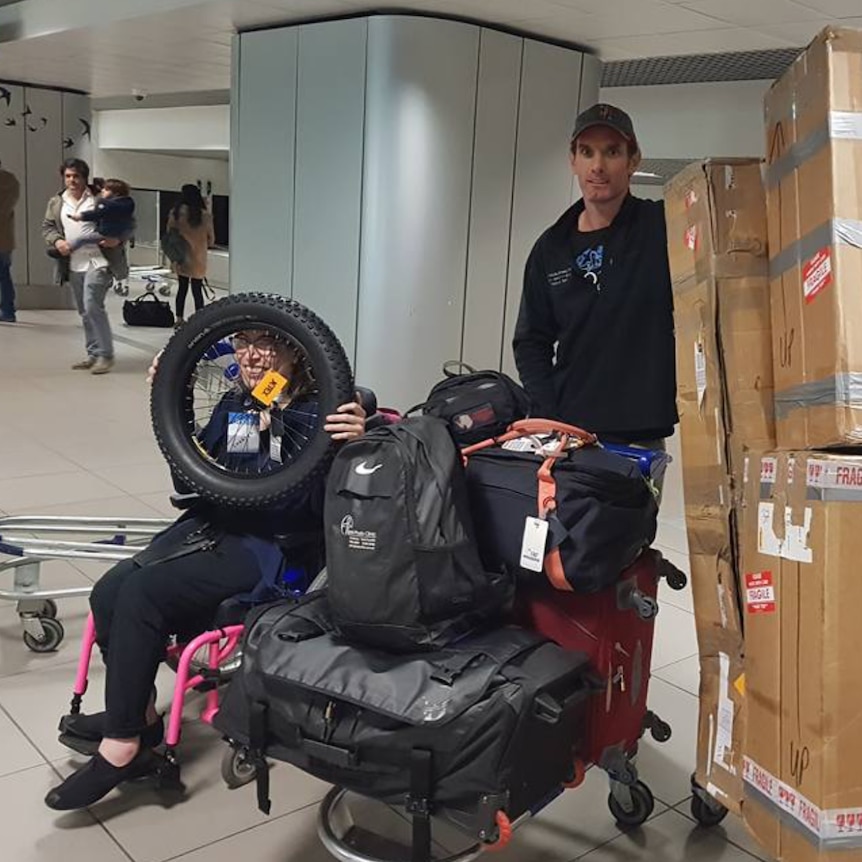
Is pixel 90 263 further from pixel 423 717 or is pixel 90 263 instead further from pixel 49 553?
pixel 423 717

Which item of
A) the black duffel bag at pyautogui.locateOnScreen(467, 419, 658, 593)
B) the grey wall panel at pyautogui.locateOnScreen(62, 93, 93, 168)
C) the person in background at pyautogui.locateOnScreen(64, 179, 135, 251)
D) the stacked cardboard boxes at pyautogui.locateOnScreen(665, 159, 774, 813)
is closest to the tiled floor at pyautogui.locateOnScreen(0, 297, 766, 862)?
the stacked cardboard boxes at pyautogui.locateOnScreen(665, 159, 774, 813)

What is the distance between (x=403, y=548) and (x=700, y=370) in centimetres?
63

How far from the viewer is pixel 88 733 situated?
220 centimetres

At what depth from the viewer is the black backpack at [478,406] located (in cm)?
191

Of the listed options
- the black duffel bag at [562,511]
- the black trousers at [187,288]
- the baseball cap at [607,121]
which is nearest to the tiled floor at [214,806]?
the black duffel bag at [562,511]

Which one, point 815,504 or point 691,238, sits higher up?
point 691,238

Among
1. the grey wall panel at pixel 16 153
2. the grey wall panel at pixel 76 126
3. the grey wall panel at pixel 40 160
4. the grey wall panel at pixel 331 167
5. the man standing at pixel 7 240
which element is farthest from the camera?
the grey wall panel at pixel 76 126

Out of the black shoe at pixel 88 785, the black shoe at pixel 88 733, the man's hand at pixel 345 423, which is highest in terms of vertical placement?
the man's hand at pixel 345 423

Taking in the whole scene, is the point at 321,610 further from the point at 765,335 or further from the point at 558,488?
the point at 765,335

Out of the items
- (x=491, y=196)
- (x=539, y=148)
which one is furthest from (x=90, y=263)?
(x=539, y=148)

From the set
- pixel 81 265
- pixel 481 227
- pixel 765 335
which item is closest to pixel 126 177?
pixel 81 265

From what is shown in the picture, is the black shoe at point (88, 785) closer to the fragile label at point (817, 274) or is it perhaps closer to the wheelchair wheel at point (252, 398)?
the wheelchair wheel at point (252, 398)

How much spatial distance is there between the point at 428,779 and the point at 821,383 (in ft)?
2.75

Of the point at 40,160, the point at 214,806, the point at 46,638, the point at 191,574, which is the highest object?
the point at 40,160
